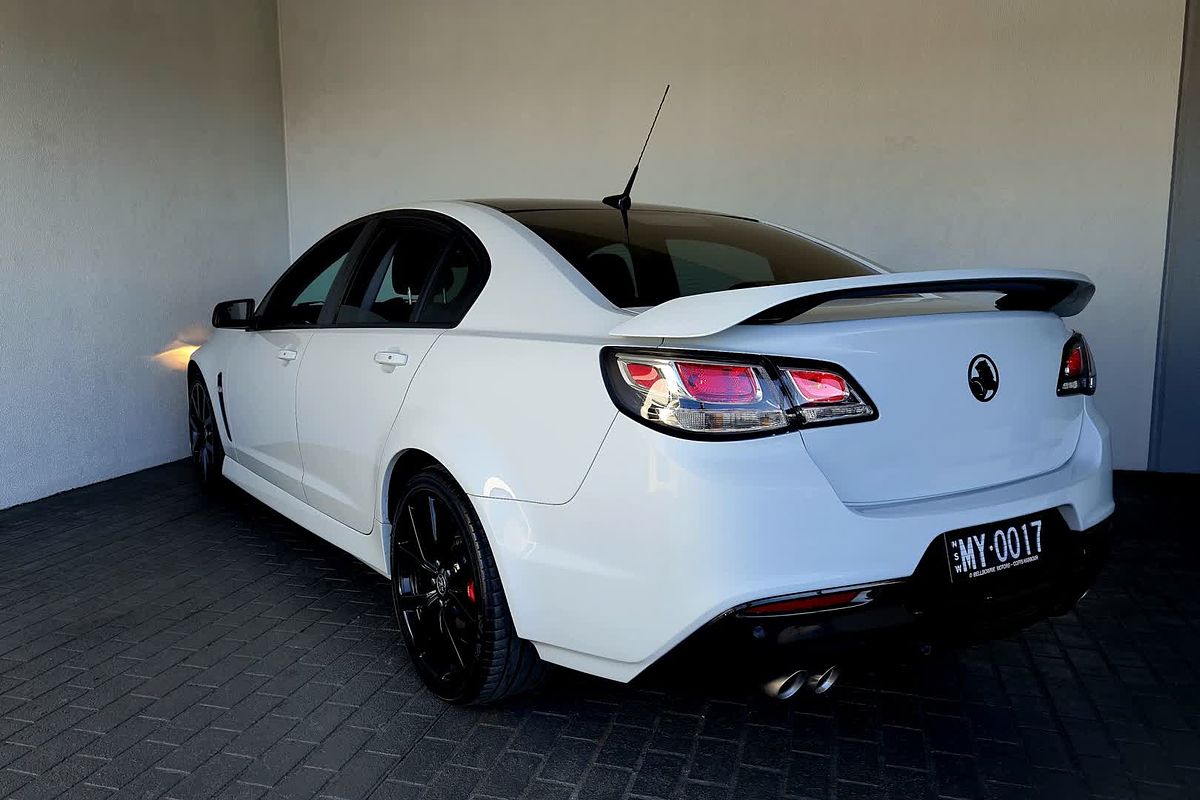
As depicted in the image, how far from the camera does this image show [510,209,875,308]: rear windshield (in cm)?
263

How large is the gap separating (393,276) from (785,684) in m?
1.88

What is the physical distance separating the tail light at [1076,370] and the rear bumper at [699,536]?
12.4 inches

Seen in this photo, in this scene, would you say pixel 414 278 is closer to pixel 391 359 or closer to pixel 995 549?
pixel 391 359

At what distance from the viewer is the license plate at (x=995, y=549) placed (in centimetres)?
213

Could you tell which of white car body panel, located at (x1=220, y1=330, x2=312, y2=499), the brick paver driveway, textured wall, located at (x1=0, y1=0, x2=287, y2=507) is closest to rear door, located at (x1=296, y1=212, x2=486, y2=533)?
white car body panel, located at (x1=220, y1=330, x2=312, y2=499)

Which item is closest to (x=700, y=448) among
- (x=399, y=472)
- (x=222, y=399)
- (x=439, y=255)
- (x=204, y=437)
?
(x=399, y=472)

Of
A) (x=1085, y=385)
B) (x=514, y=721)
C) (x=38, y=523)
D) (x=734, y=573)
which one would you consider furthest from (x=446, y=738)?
(x=38, y=523)

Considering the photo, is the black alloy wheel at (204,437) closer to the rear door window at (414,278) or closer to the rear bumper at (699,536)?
the rear door window at (414,278)

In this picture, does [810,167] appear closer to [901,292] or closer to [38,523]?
[901,292]

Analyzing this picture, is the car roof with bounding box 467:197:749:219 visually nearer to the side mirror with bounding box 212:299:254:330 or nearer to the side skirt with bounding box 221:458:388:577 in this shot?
the side skirt with bounding box 221:458:388:577

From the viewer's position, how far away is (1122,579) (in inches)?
152

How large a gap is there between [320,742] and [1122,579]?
121 inches

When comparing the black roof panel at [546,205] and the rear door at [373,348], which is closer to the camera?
the rear door at [373,348]

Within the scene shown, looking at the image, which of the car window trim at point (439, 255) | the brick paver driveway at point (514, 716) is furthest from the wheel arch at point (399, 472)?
the brick paver driveway at point (514, 716)
